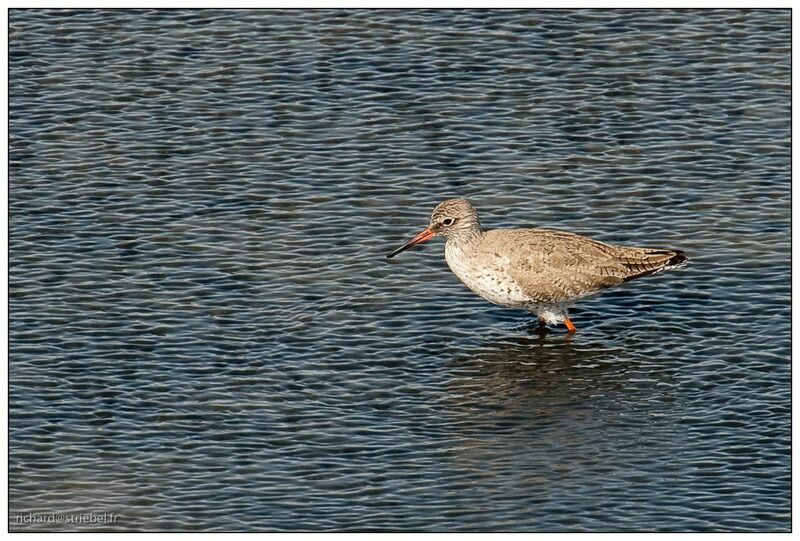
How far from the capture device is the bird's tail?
19703mm

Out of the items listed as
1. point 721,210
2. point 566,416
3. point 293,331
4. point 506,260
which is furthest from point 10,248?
point 721,210

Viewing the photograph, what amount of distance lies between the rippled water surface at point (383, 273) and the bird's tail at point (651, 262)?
1.87ft

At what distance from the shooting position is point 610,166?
2325cm

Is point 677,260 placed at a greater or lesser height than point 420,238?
lesser

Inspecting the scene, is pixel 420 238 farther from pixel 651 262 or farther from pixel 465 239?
pixel 651 262

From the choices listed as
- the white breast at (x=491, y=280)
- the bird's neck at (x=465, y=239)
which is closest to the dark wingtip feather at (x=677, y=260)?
the white breast at (x=491, y=280)

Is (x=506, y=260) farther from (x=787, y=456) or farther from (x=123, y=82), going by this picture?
(x=123, y=82)

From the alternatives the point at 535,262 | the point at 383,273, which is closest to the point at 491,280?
the point at 535,262

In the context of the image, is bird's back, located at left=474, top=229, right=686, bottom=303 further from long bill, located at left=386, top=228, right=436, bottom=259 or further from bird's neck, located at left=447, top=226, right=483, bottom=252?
long bill, located at left=386, top=228, right=436, bottom=259

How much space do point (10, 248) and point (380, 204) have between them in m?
4.99

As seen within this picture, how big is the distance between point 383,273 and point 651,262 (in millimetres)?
3415

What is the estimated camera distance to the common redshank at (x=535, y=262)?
19297 mm

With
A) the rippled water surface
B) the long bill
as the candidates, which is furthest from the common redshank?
the rippled water surface

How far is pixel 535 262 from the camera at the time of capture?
63.4ft
